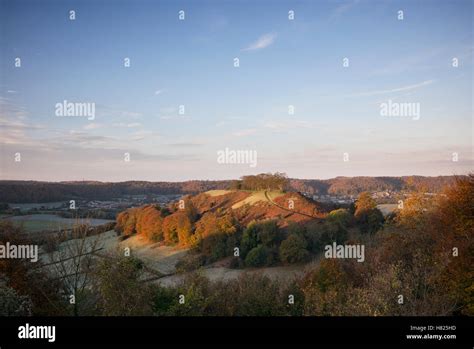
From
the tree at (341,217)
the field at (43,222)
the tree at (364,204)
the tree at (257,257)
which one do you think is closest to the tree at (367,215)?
the tree at (364,204)

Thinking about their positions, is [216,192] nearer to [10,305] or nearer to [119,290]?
[119,290]

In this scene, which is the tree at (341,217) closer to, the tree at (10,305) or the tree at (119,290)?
the tree at (119,290)

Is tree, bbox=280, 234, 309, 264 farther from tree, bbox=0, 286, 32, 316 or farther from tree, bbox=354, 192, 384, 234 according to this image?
tree, bbox=0, 286, 32, 316

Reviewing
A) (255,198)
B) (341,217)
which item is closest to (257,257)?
(341,217)

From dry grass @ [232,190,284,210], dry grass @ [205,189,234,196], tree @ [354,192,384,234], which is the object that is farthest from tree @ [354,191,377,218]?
dry grass @ [205,189,234,196]

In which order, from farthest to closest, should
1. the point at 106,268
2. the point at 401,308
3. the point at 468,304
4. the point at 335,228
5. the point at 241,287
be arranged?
the point at 335,228
the point at 241,287
the point at 106,268
the point at 468,304
the point at 401,308
